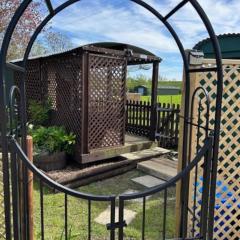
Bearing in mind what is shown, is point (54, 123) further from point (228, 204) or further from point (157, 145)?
point (228, 204)

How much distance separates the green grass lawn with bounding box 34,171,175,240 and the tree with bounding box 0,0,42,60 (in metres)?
8.86

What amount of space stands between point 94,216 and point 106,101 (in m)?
2.91

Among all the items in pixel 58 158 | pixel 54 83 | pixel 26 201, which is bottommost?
pixel 58 158

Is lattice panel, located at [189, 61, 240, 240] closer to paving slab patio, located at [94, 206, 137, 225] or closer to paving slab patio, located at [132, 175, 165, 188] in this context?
paving slab patio, located at [94, 206, 137, 225]

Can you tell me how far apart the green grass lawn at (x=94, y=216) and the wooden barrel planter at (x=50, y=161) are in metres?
0.53

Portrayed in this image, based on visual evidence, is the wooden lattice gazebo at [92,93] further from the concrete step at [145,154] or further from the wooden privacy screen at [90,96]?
Answer: the concrete step at [145,154]

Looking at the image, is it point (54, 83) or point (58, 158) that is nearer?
point (58, 158)

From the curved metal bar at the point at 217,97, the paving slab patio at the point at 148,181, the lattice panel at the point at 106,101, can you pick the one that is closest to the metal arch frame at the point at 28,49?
the curved metal bar at the point at 217,97

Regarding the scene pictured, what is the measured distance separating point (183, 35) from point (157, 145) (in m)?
5.04

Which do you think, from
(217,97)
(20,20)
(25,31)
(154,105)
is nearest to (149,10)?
(217,97)

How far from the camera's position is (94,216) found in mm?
3609

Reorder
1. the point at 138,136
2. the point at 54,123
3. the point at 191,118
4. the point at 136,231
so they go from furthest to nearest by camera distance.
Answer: the point at 138,136 < the point at 54,123 < the point at 136,231 < the point at 191,118

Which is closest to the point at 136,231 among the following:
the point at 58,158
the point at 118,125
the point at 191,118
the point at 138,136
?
the point at 191,118

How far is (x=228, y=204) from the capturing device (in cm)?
292
